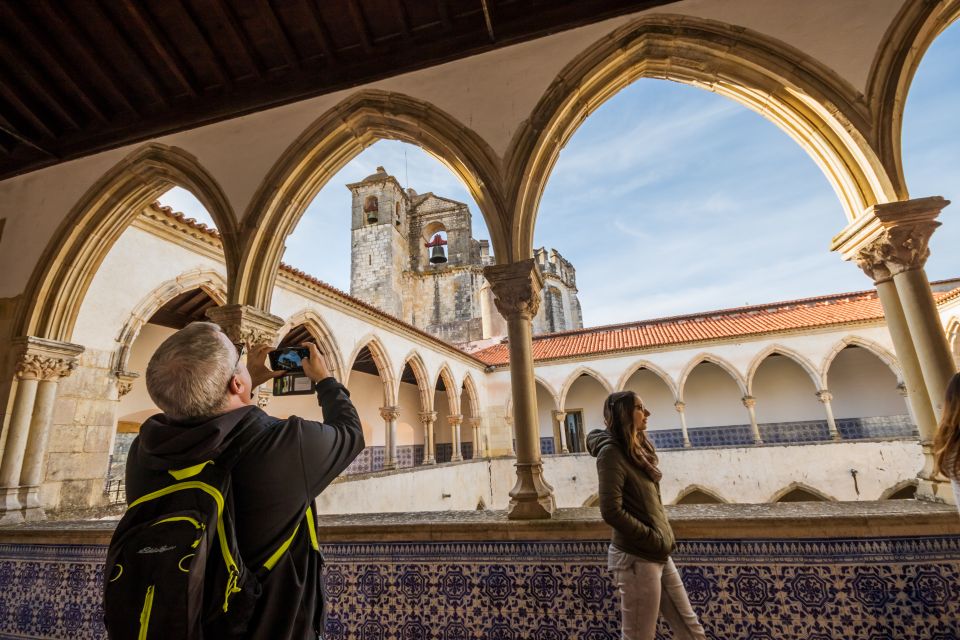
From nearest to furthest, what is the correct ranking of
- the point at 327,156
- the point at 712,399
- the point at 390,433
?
1. the point at 327,156
2. the point at 390,433
3. the point at 712,399

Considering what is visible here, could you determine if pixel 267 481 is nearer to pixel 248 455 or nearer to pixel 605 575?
pixel 248 455

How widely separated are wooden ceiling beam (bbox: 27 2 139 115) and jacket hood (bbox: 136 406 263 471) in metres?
3.68

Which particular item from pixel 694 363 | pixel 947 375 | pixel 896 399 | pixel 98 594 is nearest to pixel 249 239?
pixel 98 594

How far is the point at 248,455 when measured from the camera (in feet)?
3.30

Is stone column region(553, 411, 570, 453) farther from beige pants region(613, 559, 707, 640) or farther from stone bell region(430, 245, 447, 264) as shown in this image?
beige pants region(613, 559, 707, 640)

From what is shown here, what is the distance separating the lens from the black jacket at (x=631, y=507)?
1.70 m

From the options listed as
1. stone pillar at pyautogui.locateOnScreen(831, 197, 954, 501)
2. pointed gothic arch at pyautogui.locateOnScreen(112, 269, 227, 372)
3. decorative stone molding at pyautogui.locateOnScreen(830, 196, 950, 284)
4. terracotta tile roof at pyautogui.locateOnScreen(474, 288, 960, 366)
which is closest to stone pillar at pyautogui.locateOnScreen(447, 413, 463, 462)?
terracotta tile roof at pyautogui.locateOnScreen(474, 288, 960, 366)

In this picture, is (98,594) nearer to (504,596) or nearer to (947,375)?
(504,596)

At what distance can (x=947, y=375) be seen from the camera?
241cm

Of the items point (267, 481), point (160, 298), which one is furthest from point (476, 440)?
point (267, 481)

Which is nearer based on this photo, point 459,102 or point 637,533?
point 637,533

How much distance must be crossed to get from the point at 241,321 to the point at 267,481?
110 inches

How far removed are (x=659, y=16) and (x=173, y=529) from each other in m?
3.74

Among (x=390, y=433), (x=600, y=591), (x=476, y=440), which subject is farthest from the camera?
(x=476, y=440)
